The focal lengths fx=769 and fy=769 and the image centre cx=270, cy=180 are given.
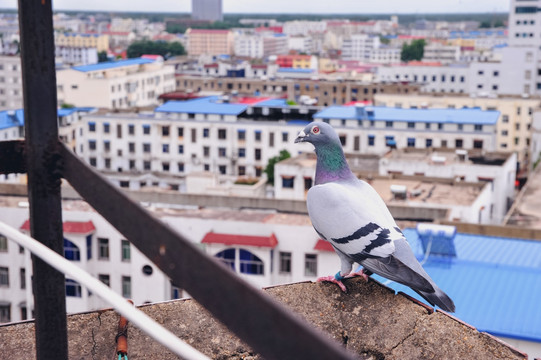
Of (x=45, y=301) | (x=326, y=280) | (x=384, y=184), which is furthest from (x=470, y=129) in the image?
(x=45, y=301)

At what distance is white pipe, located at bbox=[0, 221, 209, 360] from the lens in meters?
1.85

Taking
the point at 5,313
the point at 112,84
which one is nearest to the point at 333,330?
the point at 5,313

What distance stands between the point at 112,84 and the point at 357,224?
5743 cm

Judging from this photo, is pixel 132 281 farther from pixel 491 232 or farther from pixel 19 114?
pixel 19 114

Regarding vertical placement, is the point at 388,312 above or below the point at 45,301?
below

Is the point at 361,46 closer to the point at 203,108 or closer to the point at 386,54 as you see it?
the point at 386,54

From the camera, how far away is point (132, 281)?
22.9 m

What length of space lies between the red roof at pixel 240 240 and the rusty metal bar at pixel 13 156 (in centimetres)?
1827

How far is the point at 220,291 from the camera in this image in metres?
1.91

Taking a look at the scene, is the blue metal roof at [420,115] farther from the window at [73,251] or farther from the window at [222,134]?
the window at [73,251]

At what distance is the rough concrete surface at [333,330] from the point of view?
4.67m

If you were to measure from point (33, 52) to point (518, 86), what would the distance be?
224 feet

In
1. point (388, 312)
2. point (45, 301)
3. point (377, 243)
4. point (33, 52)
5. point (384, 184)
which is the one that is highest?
point (33, 52)

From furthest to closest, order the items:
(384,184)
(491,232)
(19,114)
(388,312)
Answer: (19,114), (384,184), (491,232), (388,312)
